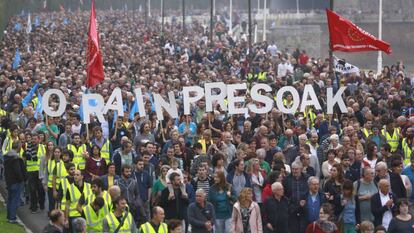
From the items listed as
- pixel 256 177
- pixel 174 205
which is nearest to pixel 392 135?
pixel 256 177

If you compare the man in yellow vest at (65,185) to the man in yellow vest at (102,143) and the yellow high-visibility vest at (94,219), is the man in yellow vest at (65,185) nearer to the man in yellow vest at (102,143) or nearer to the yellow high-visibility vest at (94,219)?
the yellow high-visibility vest at (94,219)

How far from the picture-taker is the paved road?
20.0 meters

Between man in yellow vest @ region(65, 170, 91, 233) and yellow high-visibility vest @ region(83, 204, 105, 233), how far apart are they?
85 centimetres

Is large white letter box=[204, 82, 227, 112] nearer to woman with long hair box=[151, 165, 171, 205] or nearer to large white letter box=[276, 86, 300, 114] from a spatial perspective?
large white letter box=[276, 86, 300, 114]

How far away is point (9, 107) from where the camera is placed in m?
27.1

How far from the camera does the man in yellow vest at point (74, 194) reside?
17.2 meters

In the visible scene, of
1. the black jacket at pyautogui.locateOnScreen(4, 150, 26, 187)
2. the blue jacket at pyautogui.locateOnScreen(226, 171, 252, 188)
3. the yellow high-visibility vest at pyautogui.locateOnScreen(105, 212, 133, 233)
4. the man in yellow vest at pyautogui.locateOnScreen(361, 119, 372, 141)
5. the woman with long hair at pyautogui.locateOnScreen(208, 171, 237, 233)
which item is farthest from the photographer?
the man in yellow vest at pyautogui.locateOnScreen(361, 119, 372, 141)

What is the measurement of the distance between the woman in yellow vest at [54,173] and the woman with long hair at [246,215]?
3.44 meters

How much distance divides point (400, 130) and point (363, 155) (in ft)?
11.3

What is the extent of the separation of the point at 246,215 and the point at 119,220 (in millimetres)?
1626

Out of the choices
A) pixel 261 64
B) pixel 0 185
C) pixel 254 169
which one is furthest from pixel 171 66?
pixel 254 169

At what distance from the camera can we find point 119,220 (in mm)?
15648

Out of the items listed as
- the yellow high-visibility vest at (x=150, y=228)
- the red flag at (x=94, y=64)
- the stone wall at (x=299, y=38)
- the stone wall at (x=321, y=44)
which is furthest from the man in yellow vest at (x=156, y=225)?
the stone wall at (x=299, y=38)

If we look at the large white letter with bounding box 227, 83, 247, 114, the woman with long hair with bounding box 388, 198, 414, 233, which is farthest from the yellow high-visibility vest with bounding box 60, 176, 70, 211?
the large white letter with bounding box 227, 83, 247, 114
